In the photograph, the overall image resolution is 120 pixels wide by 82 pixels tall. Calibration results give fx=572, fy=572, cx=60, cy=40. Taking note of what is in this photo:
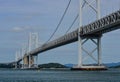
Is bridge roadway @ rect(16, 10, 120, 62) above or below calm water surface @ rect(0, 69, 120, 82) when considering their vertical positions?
above

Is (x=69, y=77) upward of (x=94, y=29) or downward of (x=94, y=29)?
downward

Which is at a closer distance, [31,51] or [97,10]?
[97,10]

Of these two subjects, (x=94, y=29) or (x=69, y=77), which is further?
(x=94, y=29)

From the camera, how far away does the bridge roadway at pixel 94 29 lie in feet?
198

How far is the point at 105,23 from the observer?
63625 millimetres

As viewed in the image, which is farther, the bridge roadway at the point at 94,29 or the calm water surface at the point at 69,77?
the bridge roadway at the point at 94,29

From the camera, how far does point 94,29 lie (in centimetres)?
6875

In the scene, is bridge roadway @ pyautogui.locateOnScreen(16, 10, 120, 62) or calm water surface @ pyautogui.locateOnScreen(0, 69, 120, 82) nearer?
calm water surface @ pyautogui.locateOnScreen(0, 69, 120, 82)

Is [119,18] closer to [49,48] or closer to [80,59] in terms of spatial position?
[80,59]

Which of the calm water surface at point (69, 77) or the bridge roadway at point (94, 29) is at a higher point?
the bridge roadway at point (94, 29)

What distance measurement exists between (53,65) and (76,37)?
72.5 meters

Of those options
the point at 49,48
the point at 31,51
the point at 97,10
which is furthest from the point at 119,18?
the point at 31,51

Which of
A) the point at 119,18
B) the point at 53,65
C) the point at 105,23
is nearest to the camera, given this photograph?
the point at 119,18

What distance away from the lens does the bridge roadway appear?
60.3 metres
